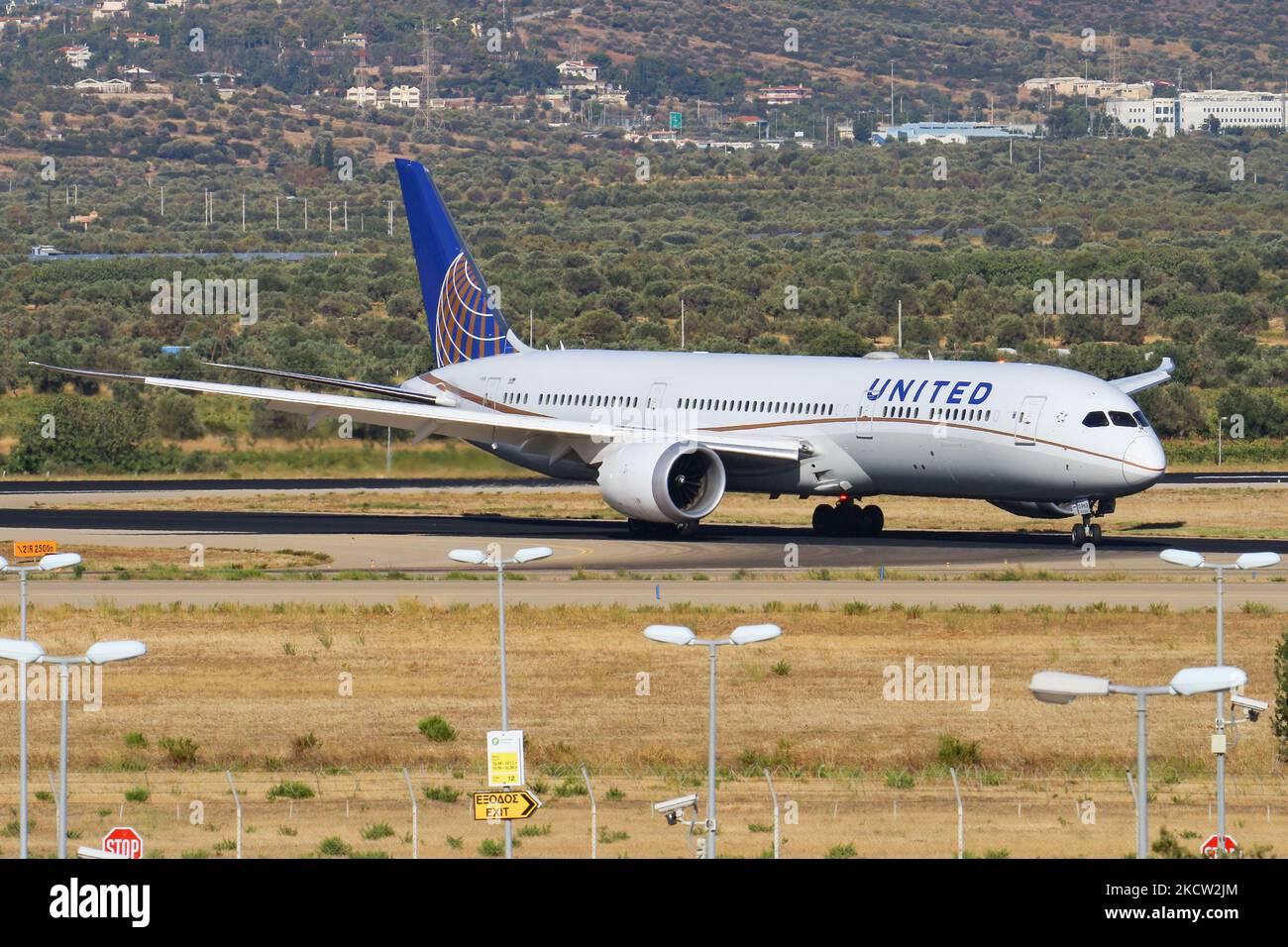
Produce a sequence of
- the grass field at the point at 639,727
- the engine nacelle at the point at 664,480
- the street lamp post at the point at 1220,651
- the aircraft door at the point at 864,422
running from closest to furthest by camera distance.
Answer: the street lamp post at the point at 1220,651, the grass field at the point at 639,727, the aircraft door at the point at 864,422, the engine nacelle at the point at 664,480

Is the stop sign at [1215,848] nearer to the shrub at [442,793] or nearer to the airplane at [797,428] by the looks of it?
the shrub at [442,793]

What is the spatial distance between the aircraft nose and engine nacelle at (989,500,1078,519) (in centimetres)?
327

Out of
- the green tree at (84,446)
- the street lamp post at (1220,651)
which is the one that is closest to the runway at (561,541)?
the green tree at (84,446)

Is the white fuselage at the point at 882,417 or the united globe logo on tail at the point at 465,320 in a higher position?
the united globe logo on tail at the point at 465,320

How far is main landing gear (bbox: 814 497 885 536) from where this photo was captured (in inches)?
2479

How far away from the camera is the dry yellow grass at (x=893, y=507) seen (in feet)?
220

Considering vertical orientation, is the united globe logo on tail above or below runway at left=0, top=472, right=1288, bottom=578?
above

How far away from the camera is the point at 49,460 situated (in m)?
87.7

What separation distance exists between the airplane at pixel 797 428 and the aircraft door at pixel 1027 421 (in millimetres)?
36

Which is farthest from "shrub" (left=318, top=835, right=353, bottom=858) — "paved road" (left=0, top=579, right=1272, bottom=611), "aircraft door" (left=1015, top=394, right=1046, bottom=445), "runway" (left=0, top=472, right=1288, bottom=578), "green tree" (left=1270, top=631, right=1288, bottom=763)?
"aircraft door" (left=1015, top=394, right=1046, bottom=445)

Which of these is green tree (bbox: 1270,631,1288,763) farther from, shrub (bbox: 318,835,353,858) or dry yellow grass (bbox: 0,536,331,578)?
dry yellow grass (bbox: 0,536,331,578)

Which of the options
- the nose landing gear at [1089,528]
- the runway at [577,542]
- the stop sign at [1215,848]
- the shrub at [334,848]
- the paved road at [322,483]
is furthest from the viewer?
the paved road at [322,483]

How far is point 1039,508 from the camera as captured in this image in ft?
196

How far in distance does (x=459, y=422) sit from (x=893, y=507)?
17122mm
